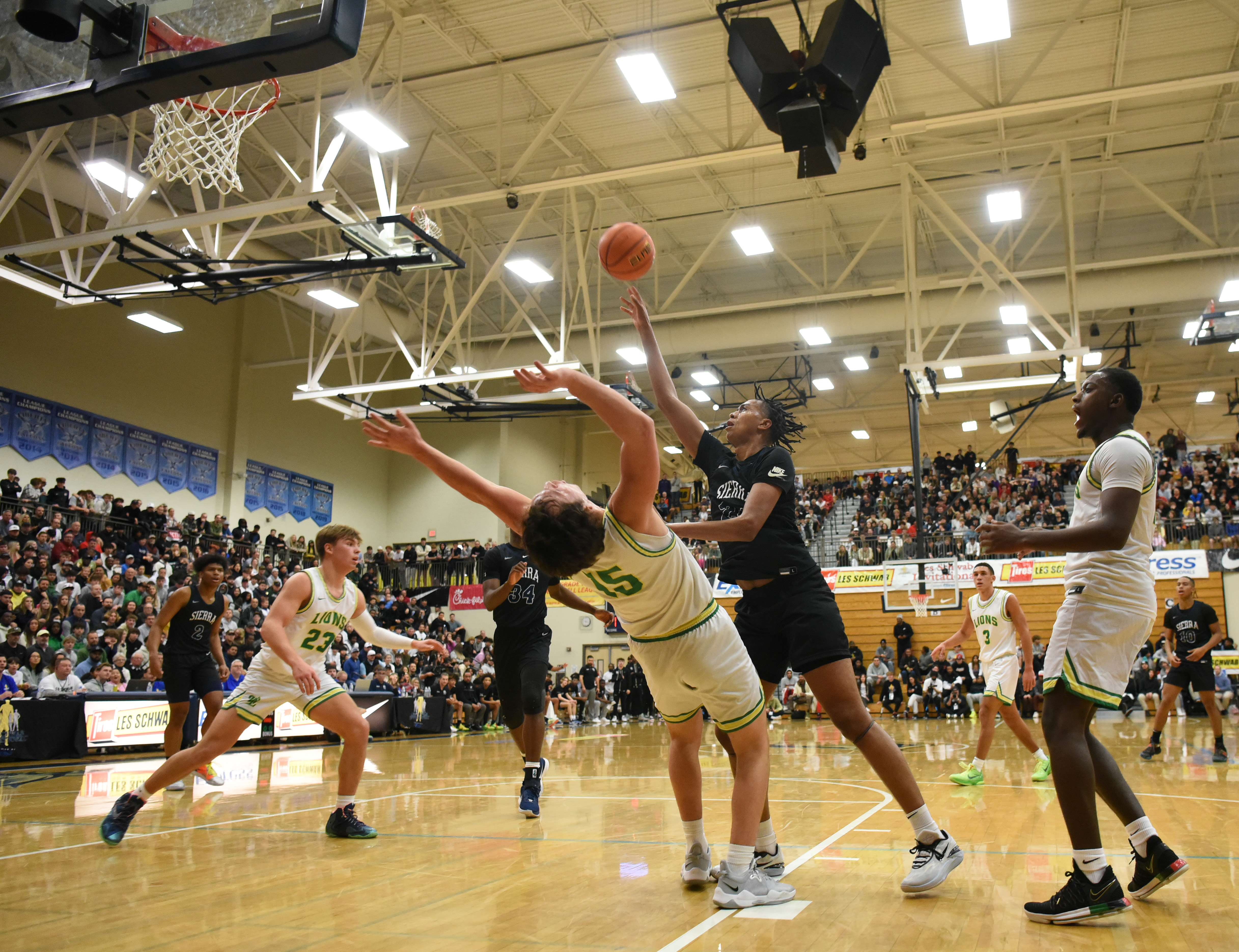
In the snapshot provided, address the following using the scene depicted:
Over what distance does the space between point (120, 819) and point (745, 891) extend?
3.28m

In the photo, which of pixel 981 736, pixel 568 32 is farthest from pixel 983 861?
pixel 568 32

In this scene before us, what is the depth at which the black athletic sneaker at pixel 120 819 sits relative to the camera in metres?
4.73

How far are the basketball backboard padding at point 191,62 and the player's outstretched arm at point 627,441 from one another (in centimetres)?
194

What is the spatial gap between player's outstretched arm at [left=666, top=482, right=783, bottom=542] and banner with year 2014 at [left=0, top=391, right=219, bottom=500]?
19478mm

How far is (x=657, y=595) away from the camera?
11.0ft

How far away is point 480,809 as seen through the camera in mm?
6215

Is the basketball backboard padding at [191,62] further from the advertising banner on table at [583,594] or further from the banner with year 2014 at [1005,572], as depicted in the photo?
the advertising banner on table at [583,594]

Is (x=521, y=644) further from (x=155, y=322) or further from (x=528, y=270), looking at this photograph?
(x=155, y=322)

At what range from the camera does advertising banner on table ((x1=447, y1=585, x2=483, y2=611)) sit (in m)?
26.7

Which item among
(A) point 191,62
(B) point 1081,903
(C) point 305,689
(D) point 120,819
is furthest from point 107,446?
(B) point 1081,903

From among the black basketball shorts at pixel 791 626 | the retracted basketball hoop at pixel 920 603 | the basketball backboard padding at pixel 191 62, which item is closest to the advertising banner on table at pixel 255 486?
the retracted basketball hoop at pixel 920 603

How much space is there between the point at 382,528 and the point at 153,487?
8332mm

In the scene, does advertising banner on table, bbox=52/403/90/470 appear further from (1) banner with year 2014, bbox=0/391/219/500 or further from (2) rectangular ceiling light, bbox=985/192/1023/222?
(2) rectangular ceiling light, bbox=985/192/1023/222

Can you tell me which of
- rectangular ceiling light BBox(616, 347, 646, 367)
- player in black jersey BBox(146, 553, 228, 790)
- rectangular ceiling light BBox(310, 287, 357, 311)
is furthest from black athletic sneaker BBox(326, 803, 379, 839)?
rectangular ceiling light BBox(616, 347, 646, 367)
